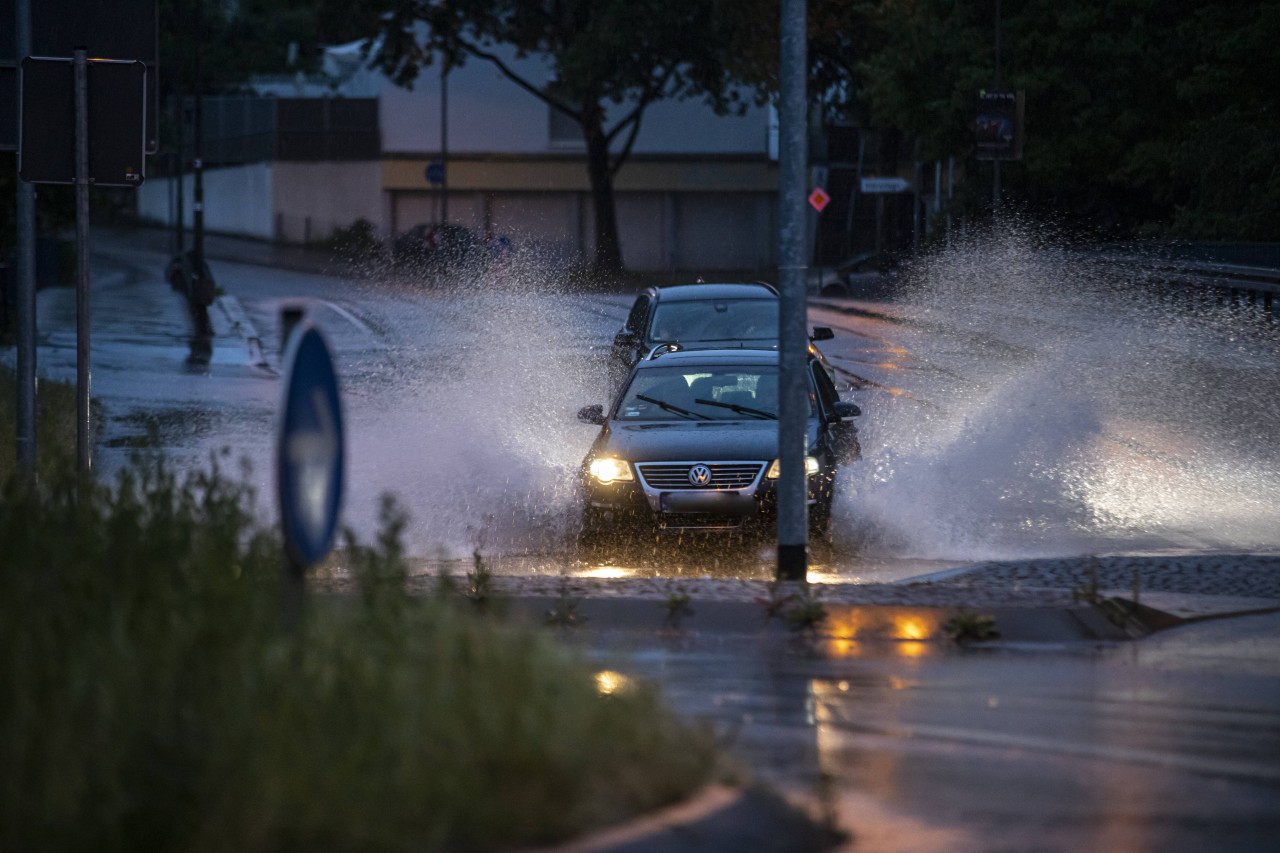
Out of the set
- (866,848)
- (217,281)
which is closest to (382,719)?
(866,848)

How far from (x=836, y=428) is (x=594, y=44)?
45.2 meters

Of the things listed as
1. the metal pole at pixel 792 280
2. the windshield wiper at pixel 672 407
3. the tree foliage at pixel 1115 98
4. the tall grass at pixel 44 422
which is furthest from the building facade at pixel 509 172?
→ the metal pole at pixel 792 280

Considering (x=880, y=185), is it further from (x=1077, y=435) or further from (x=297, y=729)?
(x=297, y=729)

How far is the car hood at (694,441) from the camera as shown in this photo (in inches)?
501

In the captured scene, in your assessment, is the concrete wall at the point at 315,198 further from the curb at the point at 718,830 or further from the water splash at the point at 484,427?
the curb at the point at 718,830

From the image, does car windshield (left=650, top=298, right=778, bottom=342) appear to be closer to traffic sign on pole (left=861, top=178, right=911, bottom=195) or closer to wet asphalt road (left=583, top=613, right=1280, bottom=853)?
wet asphalt road (left=583, top=613, right=1280, bottom=853)

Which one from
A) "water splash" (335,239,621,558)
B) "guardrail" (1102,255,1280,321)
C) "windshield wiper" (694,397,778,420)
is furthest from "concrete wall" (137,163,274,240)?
"windshield wiper" (694,397,778,420)

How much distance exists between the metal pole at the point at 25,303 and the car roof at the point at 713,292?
900 centimetres

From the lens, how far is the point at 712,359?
14.4m

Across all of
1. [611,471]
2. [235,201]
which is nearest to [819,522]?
[611,471]

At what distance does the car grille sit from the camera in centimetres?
1258

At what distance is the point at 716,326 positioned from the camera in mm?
19516

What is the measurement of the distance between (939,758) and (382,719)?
2418 millimetres

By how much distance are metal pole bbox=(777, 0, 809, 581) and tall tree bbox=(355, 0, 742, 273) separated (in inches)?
1832
